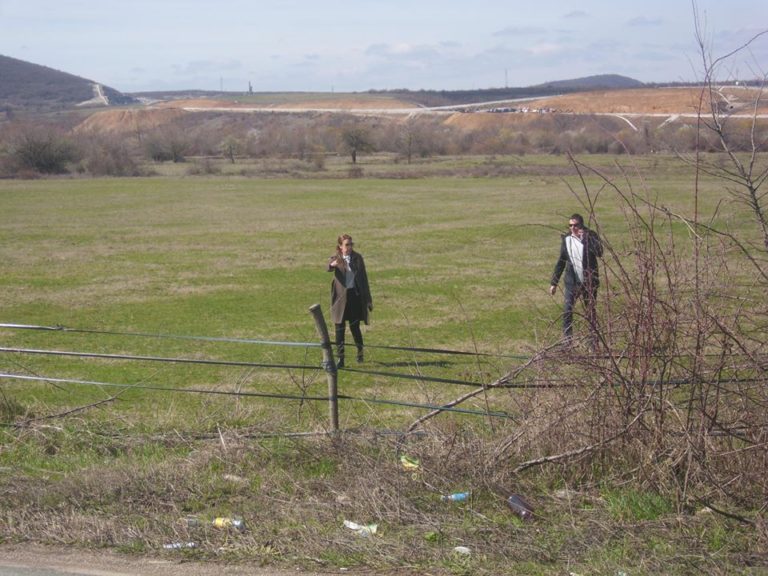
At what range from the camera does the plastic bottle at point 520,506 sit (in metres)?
5.55

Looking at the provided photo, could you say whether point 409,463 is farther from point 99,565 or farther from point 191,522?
point 99,565

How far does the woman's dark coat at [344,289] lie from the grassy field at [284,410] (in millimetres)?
859

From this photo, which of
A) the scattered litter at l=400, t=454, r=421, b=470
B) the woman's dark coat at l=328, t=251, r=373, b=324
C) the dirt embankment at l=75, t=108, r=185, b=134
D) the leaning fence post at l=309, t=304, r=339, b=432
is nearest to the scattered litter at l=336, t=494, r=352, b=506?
the scattered litter at l=400, t=454, r=421, b=470

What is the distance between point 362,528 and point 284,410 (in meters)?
4.12

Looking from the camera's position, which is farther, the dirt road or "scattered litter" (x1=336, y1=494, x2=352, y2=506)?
"scattered litter" (x1=336, y1=494, x2=352, y2=506)

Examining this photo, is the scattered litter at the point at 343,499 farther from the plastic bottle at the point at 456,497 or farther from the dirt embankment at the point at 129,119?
the dirt embankment at the point at 129,119

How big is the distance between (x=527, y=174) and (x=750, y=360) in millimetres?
55999

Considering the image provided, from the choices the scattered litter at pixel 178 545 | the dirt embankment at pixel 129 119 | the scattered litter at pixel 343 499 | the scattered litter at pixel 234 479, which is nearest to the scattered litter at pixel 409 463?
the scattered litter at pixel 343 499

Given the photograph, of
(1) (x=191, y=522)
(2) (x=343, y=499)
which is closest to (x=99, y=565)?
(1) (x=191, y=522)

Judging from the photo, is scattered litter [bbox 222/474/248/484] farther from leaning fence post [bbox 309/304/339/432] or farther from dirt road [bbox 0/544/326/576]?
dirt road [bbox 0/544/326/576]

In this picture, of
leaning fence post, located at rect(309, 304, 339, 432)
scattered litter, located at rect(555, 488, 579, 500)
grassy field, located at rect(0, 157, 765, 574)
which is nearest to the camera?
grassy field, located at rect(0, 157, 765, 574)

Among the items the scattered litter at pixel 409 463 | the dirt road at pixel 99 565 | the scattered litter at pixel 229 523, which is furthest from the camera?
the scattered litter at pixel 409 463

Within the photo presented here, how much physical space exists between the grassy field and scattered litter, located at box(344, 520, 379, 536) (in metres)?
0.07

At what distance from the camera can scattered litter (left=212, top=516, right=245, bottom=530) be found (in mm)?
5543
